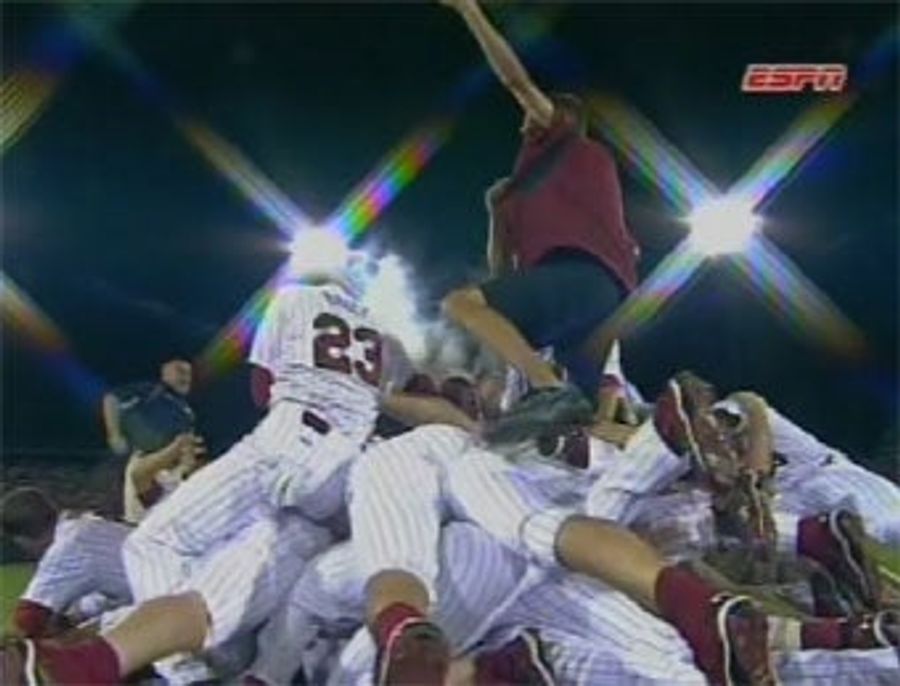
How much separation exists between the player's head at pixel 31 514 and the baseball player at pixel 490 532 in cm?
34

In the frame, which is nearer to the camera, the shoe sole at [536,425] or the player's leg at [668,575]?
the player's leg at [668,575]

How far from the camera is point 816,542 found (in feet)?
7.13

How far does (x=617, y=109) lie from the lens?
2209 mm

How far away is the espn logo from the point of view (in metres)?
2.21

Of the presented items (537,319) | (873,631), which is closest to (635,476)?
(537,319)

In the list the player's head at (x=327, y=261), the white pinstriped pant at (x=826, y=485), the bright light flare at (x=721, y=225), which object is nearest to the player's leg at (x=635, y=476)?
the white pinstriped pant at (x=826, y=485)

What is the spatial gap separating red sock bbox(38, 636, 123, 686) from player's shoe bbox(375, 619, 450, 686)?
29 centimetres

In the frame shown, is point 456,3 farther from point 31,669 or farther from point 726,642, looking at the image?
point 31,669

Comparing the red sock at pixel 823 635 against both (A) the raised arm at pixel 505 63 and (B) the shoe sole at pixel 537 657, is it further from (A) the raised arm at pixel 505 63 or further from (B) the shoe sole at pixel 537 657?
(A) the raised arm at pixel 505 63

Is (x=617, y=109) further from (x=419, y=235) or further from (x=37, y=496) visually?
(x=37, y=496)

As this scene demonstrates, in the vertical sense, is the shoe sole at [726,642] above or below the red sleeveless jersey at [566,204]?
below

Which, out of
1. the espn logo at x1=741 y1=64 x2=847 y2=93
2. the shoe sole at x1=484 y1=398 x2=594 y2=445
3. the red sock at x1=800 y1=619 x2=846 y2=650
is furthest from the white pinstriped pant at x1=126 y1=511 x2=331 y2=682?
the espn logo at x1=741 y1=64 x2=847 y2=93

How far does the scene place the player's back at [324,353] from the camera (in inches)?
85.4

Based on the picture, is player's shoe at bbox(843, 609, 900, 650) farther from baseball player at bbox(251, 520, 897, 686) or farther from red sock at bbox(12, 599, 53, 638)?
red sock at bbox(12, 599, 53, 638)
